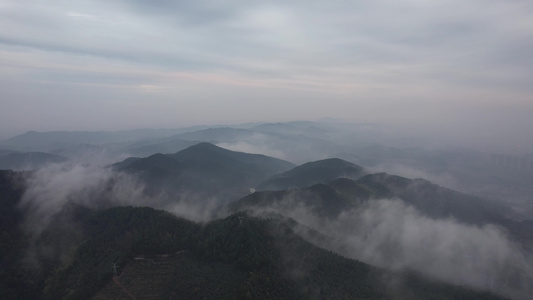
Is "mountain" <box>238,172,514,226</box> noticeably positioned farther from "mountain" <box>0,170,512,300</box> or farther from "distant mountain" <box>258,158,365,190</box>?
Result: "mountain" <box>0,170,512,300</box>

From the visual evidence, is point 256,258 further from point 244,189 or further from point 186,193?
point 244,189

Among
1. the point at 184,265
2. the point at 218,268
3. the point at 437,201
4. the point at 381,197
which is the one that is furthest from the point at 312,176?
the point at 184,265

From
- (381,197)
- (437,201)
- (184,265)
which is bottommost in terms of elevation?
(437,201)

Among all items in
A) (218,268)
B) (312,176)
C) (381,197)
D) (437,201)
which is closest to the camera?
(218,268)

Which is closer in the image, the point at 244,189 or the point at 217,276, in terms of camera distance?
the point at 217,276

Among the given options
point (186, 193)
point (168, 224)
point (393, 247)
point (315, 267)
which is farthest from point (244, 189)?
point (315, 267)

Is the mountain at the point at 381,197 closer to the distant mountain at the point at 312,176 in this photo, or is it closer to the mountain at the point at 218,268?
the distant mountain at the point at 312,176

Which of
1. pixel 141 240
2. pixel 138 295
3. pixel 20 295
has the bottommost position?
pixel 20 295

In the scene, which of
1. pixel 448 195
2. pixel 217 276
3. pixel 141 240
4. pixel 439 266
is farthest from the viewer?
pixel 448 195

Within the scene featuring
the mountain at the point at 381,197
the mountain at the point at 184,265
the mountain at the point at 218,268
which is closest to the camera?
the mountain at the point at 218,268

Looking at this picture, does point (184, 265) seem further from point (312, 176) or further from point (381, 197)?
point (312, 176)

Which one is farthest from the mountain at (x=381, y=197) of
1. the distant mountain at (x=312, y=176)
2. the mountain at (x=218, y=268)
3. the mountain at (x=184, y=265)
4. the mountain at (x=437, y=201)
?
the mountain at (x=218, y=268)
